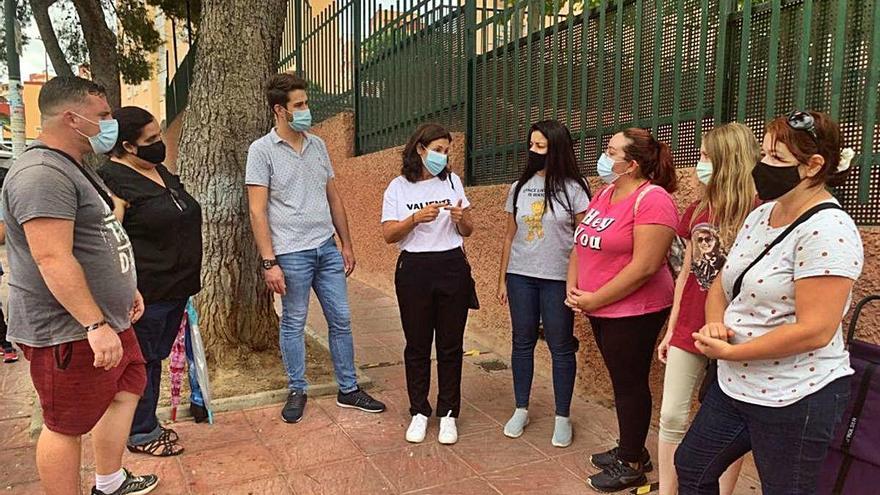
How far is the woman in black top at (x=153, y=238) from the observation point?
3.04 m

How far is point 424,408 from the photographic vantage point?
361 centimetres

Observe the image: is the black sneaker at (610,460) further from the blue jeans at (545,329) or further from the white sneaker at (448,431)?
the white sneaker at (448,431)

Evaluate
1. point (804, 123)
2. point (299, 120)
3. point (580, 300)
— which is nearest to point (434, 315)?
point (580, 300)

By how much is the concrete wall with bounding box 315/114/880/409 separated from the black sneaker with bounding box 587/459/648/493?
64cm

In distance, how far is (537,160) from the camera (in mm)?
3342

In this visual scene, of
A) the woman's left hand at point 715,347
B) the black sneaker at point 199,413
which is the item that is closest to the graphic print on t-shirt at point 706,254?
the woman's left hand at point 715,347

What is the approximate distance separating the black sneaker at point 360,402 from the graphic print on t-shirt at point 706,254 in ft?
7.10

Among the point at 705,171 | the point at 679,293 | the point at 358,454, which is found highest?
the point at 705,171

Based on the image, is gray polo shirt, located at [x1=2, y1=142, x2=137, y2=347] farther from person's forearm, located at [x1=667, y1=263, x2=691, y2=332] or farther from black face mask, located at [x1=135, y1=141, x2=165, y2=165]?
person's forearm, located at [x1=667, y1=263, x2=691, y2=332]

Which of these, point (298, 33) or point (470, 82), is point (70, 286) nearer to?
point (470, 82)

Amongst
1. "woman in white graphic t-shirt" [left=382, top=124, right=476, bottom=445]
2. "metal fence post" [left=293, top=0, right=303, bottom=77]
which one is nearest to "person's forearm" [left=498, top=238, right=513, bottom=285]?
"woman in white graphic t-shirt" [left=382, top=124, right=476, bottom=445]

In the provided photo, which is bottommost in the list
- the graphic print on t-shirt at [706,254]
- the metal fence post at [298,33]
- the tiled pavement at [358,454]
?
the tiled pavement at [358,454]

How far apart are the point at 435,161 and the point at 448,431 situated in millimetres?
1483

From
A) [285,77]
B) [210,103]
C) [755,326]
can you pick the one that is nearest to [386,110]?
[210,103]
